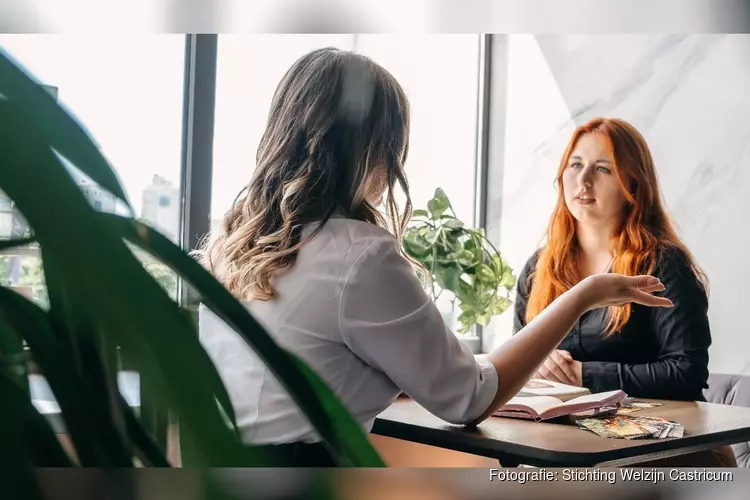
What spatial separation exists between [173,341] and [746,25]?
290 mm

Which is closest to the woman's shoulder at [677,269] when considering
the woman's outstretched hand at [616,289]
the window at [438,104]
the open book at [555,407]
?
the open book at [555,407]

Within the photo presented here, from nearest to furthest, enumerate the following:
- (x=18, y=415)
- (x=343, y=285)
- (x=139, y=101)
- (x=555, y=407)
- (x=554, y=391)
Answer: (x=18, y=415) < (x=343, y=285) < (x=555, y=407) < (x=554, y=391) < (x=139, y=101)

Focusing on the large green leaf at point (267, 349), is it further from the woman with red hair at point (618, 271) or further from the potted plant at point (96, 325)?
the woman with red hair at point (618, 271)

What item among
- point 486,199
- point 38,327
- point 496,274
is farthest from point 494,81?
point 38,327

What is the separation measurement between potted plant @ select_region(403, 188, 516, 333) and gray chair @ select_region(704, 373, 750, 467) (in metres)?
0.49

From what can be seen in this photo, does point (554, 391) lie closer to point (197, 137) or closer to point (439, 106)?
point (197, 137)

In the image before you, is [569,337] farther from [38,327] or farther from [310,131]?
[38,327]

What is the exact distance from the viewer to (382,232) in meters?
0.78

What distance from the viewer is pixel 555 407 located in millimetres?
975

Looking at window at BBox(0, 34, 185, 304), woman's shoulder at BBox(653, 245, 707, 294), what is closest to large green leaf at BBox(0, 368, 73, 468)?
woman's shoulder at BBox(653, 245, 707, 294)

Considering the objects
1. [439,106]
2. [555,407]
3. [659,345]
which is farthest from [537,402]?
[439,106]

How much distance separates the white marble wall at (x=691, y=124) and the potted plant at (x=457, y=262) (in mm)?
698

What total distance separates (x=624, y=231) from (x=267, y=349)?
1.62 m

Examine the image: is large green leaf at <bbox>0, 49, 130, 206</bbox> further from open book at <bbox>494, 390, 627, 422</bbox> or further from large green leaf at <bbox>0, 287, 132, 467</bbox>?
open book at <bbox>494, 390, 627, 422</bbox>
